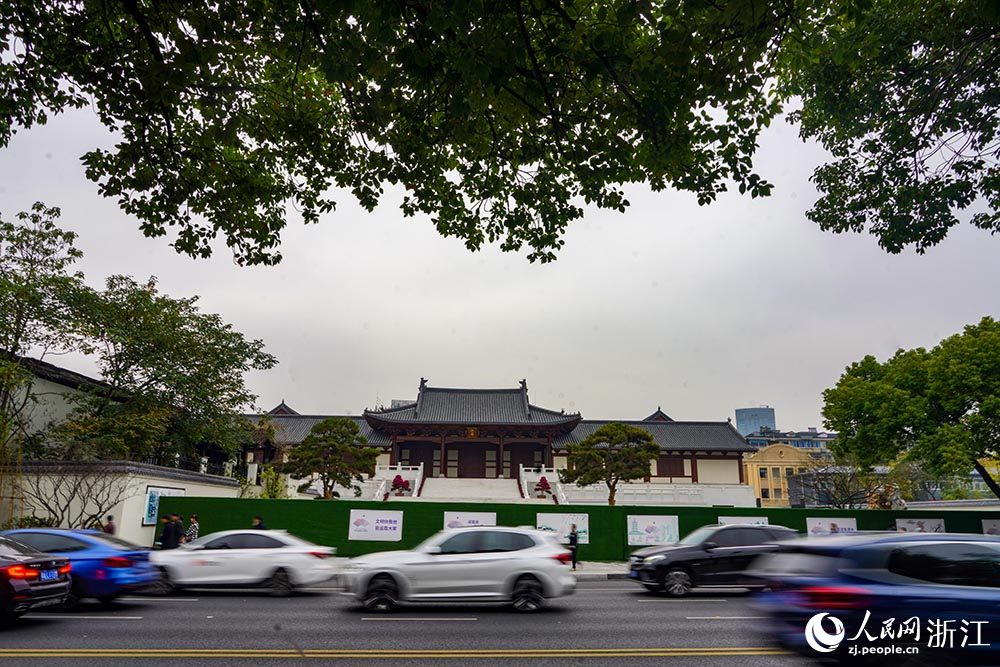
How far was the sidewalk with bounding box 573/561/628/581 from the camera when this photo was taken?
61.4 ft

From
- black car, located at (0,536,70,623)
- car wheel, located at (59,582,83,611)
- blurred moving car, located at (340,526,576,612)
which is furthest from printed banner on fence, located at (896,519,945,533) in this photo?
black car, located at (0,536,70,623)

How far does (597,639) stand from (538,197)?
5.84m

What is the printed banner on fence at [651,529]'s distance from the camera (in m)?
22.7

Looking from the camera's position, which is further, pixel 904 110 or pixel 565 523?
pixel 565 523

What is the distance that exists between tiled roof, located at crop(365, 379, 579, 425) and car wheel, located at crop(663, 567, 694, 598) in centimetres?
3226

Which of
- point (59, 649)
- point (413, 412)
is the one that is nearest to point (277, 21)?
point (59, 649)

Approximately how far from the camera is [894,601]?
600 centimetres

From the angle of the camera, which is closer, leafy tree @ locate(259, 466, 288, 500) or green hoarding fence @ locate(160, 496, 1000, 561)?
green hoarding fence @ locate(160, 496, 1000, 561)

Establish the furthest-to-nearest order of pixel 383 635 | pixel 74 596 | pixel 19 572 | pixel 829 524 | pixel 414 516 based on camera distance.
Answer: pixel 829 524, pixel 414 516, pixel 74 596, pixel 19 572, pixel 383 635

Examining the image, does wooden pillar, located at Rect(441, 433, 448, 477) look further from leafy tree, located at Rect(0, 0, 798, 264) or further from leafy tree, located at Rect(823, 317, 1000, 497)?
leafy tree, located at Rect(0, 0, 798, 264)

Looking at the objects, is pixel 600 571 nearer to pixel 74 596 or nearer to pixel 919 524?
pixel 919 524

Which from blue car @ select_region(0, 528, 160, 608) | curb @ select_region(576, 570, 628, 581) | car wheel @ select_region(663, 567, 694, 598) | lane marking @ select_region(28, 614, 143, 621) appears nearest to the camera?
lane marking @ select_region(28, 614, 143, 621)

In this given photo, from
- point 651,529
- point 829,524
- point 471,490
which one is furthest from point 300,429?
point 829,524

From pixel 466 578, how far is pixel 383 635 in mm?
2300
